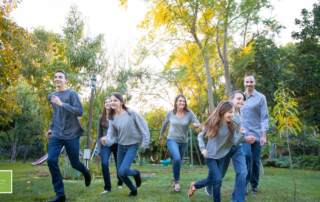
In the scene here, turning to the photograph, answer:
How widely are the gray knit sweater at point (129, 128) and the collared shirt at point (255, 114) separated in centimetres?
187

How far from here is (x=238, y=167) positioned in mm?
3895

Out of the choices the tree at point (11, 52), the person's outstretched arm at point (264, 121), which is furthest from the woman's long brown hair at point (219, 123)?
Result: the tree at point (11, 52)

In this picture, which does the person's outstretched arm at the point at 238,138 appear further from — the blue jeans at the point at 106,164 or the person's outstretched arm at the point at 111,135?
the blue jeans at the point at 106,164

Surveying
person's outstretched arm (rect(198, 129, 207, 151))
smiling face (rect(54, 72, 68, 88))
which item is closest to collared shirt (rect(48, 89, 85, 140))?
smiling face (rect(54, 72, 68, 88))

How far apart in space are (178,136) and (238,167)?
1.58 meters

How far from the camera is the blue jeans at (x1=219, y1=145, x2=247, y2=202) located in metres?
3.72

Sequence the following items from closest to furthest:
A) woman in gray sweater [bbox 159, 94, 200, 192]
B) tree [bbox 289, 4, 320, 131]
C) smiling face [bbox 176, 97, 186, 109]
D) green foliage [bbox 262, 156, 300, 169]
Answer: woman in gray sweater [bbox 159, 94, 200, 192] → smiling face [bbox 176, 97, 186, 109] → tree [bbox 289, 4, 320, 131] → green foliage [bbox 262, 156, 300, 169]

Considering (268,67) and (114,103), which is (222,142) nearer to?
(114,103)

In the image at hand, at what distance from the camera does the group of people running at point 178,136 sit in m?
3.92

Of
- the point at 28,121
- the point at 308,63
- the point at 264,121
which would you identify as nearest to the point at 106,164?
the point at 264,121

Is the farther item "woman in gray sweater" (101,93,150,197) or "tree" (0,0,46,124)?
"tree" (0,0,46,124)

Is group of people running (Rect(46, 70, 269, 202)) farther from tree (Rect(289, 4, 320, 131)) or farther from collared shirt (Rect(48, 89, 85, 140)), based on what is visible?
tree (Rect(289, 4, 320, 131))

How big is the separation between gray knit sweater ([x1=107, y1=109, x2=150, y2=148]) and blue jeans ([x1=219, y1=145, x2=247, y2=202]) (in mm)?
1305

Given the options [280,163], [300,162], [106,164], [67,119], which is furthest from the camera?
[280,163]
